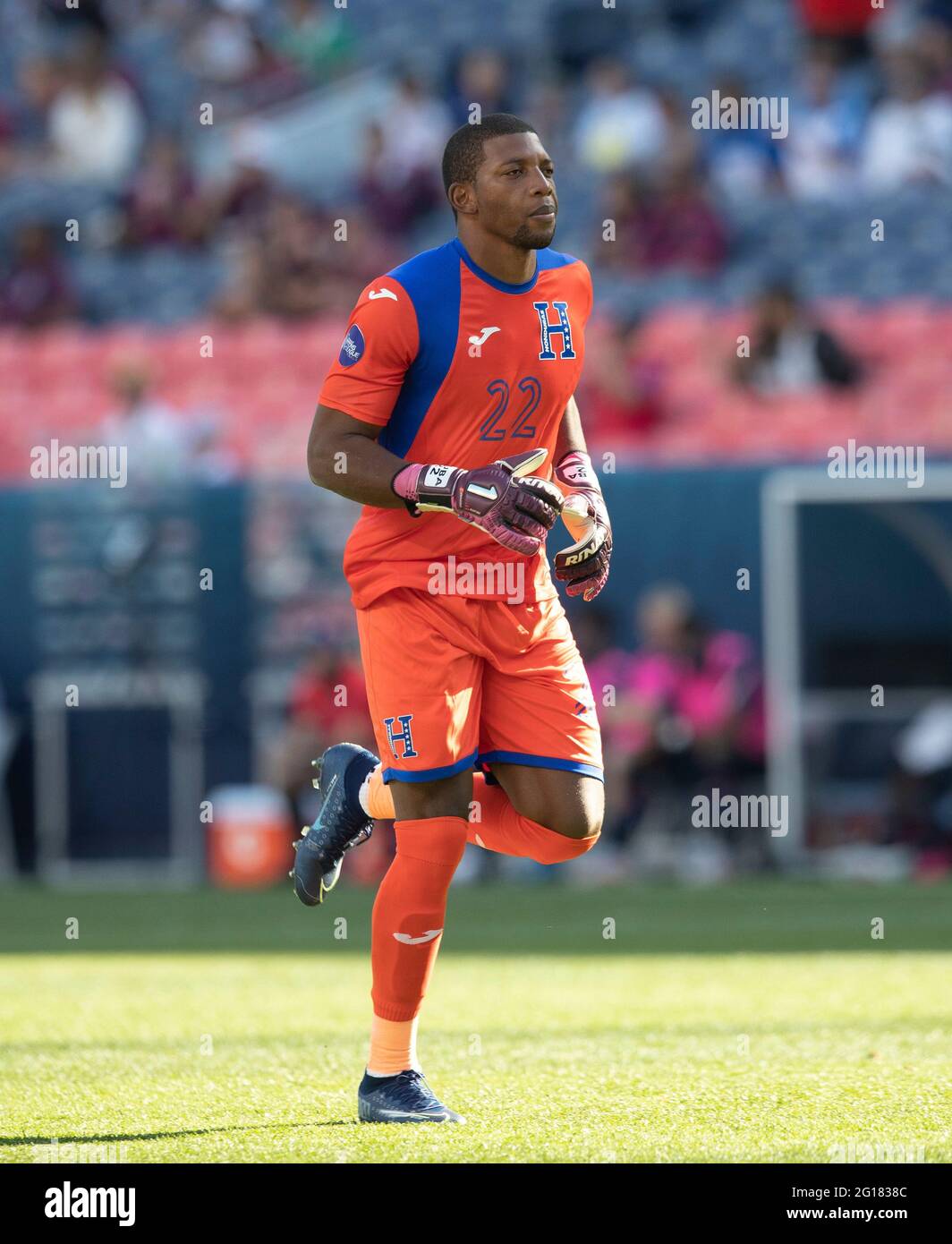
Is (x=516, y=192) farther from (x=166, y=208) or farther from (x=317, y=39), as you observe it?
(x=317, y=39)

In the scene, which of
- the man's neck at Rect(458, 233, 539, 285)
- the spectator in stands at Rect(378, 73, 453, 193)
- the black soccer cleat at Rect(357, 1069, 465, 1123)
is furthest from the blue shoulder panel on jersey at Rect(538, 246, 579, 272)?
the spectator in stands at Rect(378, 73, 453, 193)

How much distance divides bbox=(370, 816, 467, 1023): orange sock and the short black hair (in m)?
1.55

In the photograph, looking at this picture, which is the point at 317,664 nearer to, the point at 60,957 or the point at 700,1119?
the point at 60,957

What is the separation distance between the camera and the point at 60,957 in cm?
923

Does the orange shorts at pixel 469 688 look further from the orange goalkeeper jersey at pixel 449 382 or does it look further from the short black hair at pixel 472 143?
the short black hair at pixel 472 143

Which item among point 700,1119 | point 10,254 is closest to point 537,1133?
point 700,1119

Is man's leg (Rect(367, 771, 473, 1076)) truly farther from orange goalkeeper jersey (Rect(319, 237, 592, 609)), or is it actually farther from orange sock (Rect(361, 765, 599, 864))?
orange goalkeeper jersey (Rect(319, 237, 592, 609))

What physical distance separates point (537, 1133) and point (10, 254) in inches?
551

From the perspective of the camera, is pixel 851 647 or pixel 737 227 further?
pixel 737 227

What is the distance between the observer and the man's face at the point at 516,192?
201 inches

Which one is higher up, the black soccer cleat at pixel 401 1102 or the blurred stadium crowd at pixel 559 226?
the blurred stadium crowd at pixel 559 226

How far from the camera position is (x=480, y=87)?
17.2m

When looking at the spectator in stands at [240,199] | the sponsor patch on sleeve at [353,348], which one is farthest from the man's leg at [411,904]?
the spectator in stands at [240,199]
